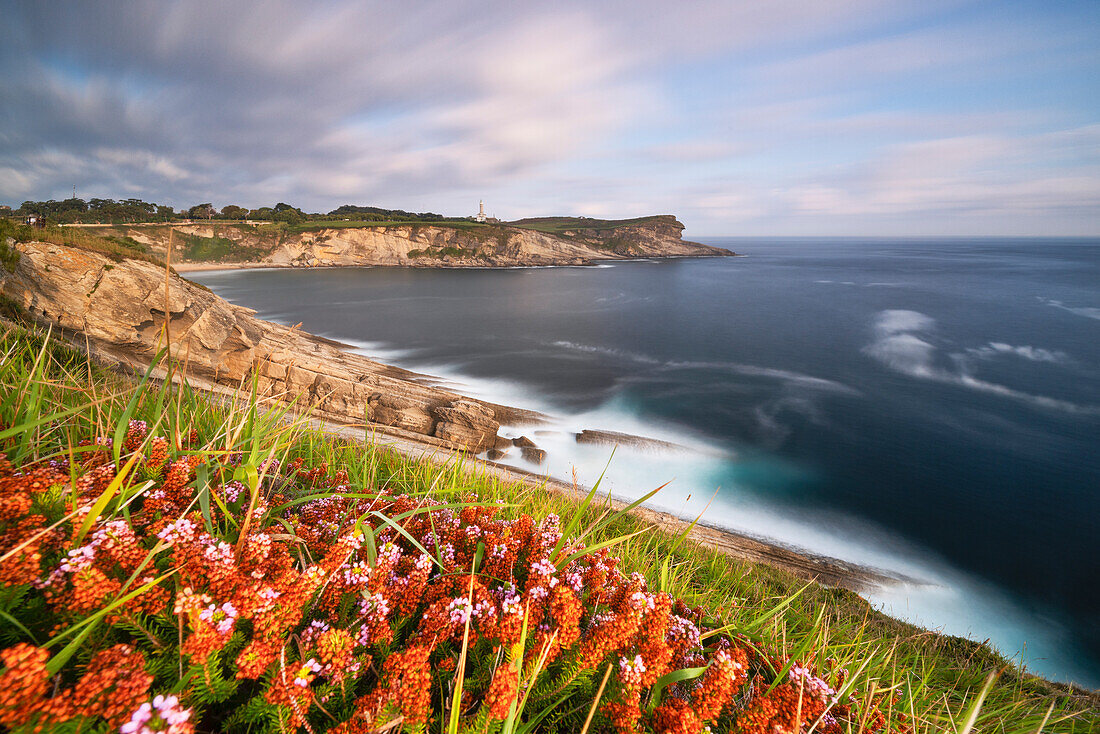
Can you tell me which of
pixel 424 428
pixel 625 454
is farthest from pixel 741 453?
pixel 424 428

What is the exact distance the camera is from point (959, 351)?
1261 inches

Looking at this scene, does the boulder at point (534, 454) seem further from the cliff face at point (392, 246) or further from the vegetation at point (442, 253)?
the vegetation at point (442, 253)

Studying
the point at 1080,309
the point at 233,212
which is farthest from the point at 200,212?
the point at 1080,309

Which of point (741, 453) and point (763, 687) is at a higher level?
point (763, 687)

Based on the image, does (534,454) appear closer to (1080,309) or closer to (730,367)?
(730,367)

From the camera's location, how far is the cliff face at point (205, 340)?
1005 centimetres

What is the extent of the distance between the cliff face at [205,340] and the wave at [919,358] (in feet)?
94.5

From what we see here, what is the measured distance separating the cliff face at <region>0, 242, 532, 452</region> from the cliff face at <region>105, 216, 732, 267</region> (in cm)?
7354

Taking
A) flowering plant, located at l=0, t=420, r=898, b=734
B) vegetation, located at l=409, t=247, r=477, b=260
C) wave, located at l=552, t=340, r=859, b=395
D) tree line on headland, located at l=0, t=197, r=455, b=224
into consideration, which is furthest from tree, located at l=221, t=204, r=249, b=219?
flowering plant, located at l=0, t=420, r=898, b=734

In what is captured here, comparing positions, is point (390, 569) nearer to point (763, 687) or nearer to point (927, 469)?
point (763, 687)

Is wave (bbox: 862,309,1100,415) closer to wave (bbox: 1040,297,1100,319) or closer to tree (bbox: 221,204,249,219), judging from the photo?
wave (bbox: 1040,297,1100,319)

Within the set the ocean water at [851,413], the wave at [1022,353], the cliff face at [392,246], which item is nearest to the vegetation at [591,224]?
the cliff face at [392,246]

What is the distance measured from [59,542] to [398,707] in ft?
4.05

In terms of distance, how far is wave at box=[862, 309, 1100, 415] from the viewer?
23.7m
